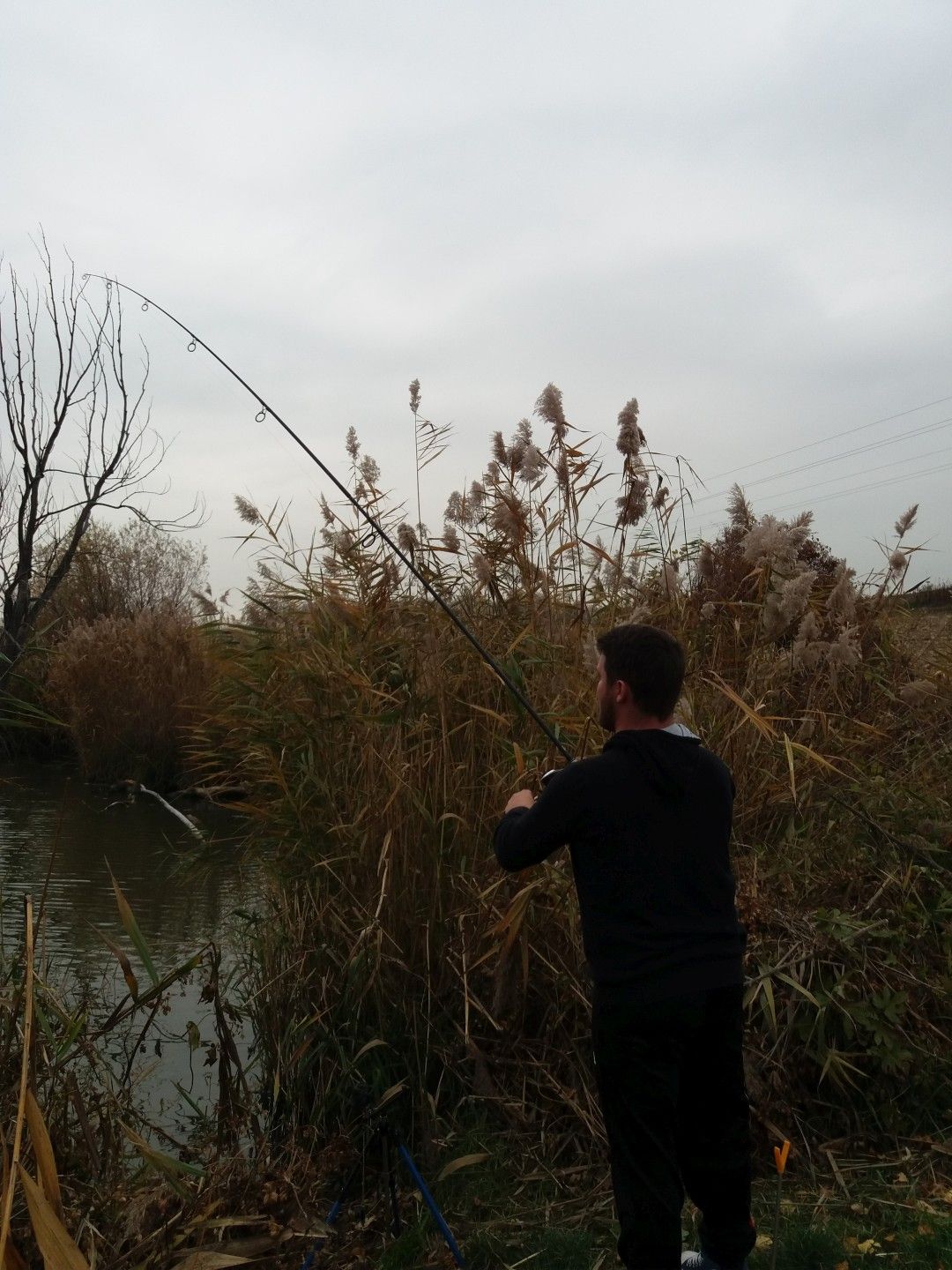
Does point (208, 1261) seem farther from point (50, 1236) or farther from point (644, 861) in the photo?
point (644, 861)

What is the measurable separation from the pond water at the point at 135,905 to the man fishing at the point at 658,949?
149 cm

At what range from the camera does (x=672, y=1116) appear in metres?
2.31

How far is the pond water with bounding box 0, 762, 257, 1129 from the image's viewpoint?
461cm

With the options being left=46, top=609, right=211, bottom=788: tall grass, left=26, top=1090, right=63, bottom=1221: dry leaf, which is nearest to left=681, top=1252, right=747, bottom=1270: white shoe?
left=26, top=1090, right=63, bottom=1221: dry leaf

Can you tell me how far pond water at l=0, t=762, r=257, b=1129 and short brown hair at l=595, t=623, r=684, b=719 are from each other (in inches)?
63.9

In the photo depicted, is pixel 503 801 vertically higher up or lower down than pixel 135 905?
higher up

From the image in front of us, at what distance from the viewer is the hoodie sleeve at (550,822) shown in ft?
7.59

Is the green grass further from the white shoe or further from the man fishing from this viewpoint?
the man fishing

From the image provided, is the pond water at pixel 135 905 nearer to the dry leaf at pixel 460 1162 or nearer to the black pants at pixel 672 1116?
the dry leaf at pixel 460 1162

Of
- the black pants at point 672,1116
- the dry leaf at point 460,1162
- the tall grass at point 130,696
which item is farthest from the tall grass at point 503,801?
the tall grass at point 130,696

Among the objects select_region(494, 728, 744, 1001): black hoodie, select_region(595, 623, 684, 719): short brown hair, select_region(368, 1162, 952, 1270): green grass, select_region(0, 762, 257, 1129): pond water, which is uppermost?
select_region(595, 623, 684, 719): short brown hair

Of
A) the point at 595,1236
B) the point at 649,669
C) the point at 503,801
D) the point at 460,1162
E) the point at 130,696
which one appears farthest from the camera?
the point at 130,696

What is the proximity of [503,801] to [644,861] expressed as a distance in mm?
1611

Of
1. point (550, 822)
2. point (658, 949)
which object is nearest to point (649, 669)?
point (550, 822)
